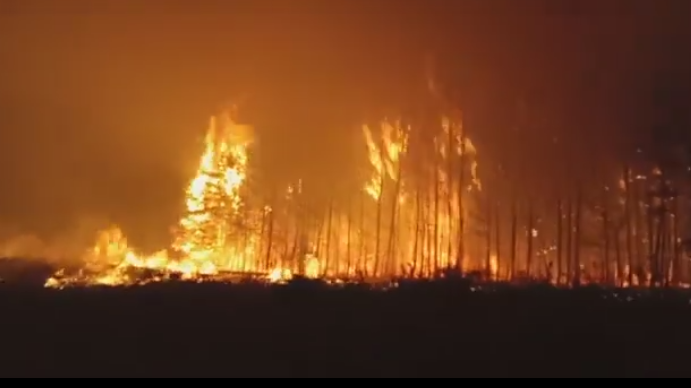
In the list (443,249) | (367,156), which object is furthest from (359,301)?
(367,156)

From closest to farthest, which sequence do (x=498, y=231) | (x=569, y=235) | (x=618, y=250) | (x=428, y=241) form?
(x=618, y=250), (x=569, y=235), (x=498, y=231), (x=428, y=241)

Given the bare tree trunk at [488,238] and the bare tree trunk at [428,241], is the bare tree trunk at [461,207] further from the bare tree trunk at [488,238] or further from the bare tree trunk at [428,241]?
the bare tree trunk at [428,241]

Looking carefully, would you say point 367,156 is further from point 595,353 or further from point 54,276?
point 595,353

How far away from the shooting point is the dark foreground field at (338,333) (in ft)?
68.0

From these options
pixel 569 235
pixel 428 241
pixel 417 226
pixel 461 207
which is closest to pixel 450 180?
pixel 461 207

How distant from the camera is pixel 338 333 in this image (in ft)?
75.0

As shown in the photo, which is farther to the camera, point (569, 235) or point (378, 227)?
point (378, 227)

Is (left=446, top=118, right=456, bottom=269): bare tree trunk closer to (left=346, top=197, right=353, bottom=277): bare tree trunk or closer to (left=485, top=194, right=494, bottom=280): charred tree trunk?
(left=485, top=194, right=494, bottom=280): charred tree trunk

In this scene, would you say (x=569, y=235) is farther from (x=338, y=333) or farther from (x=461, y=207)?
(x=338, y=333)

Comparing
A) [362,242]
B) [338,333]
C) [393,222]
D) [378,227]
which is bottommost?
[338,333]

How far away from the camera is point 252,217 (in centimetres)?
5106

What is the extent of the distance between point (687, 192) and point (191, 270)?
2398 centimetres
